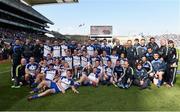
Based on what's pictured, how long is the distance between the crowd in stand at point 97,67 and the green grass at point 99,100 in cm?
49

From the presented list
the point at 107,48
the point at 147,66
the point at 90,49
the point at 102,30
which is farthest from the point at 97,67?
the point at 102,30

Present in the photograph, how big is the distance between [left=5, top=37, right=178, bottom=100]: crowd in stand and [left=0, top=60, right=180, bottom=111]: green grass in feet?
1.61

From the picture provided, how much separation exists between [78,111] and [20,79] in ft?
14.7

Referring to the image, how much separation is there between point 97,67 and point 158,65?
2.38 metres

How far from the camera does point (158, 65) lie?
11.8 meters

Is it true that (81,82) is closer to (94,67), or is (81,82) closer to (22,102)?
(94,67)

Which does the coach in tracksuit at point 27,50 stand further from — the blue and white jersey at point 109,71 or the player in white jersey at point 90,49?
the blue and white jersey at point 109,71

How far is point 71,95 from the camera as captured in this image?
989 cm

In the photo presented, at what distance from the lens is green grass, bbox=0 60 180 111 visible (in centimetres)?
834

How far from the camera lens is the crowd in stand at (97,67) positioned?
11.0 m

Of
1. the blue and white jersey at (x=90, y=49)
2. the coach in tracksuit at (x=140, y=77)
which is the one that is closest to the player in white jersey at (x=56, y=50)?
the blue and white jersey at (x=90, y=49)

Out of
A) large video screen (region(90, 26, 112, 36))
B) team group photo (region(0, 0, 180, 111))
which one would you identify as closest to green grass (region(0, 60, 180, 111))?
team group photo (region(0, 0, 180, 111))

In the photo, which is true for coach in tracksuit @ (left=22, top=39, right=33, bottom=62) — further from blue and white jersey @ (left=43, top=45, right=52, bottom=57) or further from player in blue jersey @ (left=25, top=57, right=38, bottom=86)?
blue and white jersey @ (left=43, top=45, right=52, bottom=57)

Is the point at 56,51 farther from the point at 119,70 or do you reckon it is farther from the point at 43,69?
the point at 119,70
